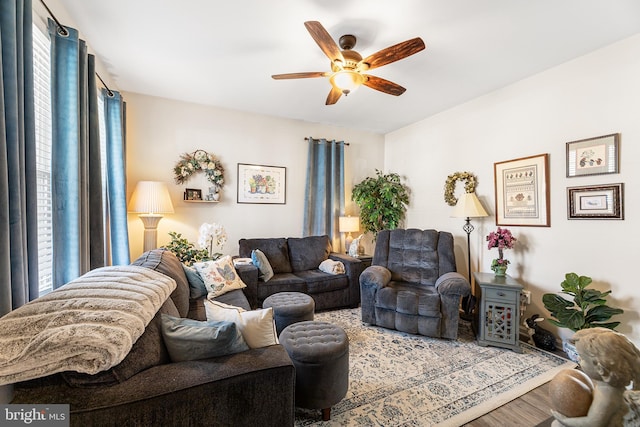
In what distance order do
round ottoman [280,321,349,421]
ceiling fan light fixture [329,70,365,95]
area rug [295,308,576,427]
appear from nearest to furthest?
1. round ottoman [280,321,349,421]
2. area rug [295,308,576,427]
3. ceiling fan light fixture [329,70,365,95]

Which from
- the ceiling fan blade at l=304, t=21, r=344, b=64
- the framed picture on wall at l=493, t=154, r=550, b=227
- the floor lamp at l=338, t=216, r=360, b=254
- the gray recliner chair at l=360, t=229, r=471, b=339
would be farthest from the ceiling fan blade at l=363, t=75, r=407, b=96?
Result: the floor lamp at l=338, t=216, r=360, b=254

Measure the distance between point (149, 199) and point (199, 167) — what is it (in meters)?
0.82

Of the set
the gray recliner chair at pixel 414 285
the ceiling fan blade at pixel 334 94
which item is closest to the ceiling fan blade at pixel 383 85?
the ceiling fan blade at pixel 334 94

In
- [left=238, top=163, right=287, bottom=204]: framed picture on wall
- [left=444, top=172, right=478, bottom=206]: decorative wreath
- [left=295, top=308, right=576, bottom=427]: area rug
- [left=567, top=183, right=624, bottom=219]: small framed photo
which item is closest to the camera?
[left=295, top=308, right=576, bottom=427]: area rug

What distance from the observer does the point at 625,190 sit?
2.18m

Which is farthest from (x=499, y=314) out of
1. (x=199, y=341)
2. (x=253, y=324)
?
(x=199, y=341)

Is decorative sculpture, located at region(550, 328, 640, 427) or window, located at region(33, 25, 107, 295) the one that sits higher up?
window, located at region(33, 25, 107, 295)

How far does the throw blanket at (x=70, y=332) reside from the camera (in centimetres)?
85

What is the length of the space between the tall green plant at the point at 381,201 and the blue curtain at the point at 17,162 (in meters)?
3.72

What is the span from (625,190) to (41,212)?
4.33 m

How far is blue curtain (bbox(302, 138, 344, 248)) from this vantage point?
425 centimetres

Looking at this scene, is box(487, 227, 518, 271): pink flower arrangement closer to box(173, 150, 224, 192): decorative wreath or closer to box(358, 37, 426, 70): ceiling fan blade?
box(358, 37, 426, 70): ceiling fan blade

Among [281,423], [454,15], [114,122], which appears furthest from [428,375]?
[114,122]

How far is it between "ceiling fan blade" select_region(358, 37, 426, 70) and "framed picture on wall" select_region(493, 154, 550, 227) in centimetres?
190
